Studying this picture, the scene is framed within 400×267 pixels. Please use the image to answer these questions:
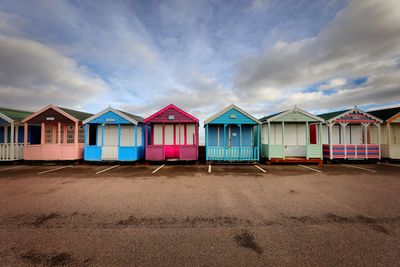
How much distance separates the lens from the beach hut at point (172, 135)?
11844mm

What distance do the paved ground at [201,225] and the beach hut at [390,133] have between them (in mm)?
9986

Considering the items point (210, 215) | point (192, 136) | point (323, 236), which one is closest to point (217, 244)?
point (210, 215)

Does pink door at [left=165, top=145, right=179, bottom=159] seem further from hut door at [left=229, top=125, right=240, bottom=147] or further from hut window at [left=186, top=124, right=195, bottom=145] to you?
hut door at [left=229, top=125, right=240, bottom=147]

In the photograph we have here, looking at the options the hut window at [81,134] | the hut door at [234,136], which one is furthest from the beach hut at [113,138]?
the hut door at [234,136]

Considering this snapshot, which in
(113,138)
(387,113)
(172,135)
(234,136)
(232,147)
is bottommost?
(232,147)

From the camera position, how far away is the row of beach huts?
39.0ft

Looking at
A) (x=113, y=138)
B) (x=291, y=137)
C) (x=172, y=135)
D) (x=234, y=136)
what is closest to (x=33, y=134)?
(x=113, y=138)

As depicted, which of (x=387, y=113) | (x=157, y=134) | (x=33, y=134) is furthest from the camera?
(x=33, y=134)

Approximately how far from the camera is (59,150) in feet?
39.8

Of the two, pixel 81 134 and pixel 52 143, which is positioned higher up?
pixel 81 134

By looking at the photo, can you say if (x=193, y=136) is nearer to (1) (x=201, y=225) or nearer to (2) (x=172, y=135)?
(2) (x=172, y=135)

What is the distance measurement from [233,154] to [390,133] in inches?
535

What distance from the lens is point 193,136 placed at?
1279 cm

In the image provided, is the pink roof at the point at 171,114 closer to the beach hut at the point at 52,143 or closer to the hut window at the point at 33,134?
the beach hut at the point at 52,143
